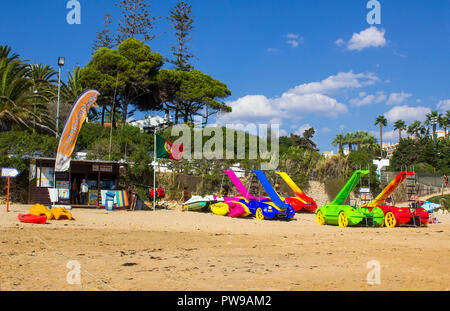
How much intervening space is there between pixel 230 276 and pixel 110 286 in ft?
6.29

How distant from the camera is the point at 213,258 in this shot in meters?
8.43

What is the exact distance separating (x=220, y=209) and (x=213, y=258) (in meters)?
11.8

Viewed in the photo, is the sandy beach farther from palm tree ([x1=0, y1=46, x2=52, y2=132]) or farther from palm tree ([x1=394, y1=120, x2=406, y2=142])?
palm tree ([x1=394, y1=120, x2=406, y2=142])

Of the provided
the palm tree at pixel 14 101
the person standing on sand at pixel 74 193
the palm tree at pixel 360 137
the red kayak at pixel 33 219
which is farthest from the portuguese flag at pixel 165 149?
the palm tree at pixel 360 137

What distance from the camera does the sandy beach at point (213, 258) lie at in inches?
240

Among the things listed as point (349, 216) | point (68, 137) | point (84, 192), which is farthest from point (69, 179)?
Answer: point (349, 216)

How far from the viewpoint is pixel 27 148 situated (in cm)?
2311

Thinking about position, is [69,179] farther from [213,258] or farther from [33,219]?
[213,258]

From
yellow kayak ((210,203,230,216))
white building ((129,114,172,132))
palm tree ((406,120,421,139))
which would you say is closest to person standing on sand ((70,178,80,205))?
yellow kayak ((210,203,230,216))

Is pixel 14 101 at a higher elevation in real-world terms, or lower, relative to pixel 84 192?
higher

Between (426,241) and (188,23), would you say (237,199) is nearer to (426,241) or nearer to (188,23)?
(426,241)

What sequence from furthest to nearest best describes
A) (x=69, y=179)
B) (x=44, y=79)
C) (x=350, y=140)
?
(x=350, y=140) < (x=44, y=79) < (x=69, y=179)

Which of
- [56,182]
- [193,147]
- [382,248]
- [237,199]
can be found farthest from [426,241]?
[193,147]

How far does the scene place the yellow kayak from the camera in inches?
783
